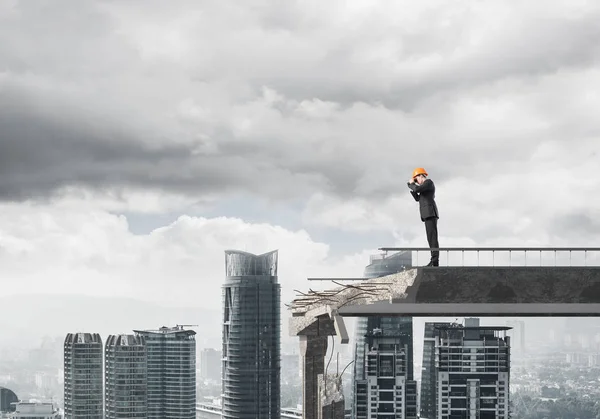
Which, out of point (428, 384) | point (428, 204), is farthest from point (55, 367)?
point (428, 204)

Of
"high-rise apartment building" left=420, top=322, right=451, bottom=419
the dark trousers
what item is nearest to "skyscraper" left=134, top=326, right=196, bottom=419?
"high-rise apartment building" left=420, top=322, right=451, bottom=419

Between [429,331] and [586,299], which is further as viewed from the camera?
[429,331]

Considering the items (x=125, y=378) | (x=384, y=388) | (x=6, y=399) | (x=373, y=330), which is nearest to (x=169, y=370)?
(x=125, y=378)

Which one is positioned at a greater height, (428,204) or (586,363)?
(428,204)

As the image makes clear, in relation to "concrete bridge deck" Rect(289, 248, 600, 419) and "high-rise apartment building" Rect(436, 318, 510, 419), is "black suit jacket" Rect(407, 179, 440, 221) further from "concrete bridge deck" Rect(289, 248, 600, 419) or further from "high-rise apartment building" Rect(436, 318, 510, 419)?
"high-rise apartment building" Rect(436, 318, 510, 419)

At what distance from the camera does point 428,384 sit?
3425 inches

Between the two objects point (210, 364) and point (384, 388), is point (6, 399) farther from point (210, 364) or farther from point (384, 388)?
point (384, 388)

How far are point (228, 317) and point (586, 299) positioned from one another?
95643 millimetres

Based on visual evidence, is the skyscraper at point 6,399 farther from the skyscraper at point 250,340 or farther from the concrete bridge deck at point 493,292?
the concrete bridge deck at point 493,292

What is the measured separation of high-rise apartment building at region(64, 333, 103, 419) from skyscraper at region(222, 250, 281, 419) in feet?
45.7

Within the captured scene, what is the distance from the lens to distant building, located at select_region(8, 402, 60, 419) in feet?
360

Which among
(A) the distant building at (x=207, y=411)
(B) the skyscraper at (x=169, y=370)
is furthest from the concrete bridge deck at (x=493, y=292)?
(A) the distant building at (x=207, y=411)

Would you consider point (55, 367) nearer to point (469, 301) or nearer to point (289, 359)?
point (289, 359)

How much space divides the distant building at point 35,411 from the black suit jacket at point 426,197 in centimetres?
10815
